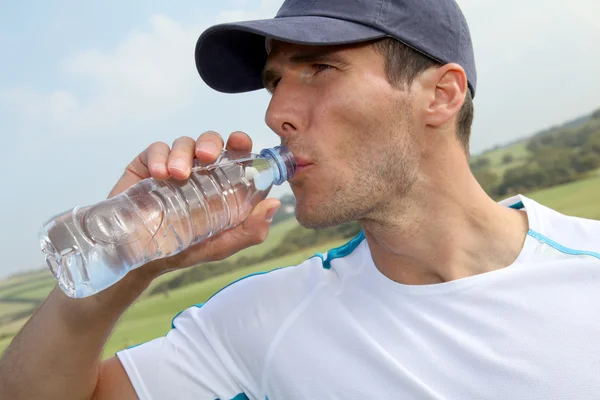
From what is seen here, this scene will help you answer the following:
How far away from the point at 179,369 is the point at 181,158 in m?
0.54

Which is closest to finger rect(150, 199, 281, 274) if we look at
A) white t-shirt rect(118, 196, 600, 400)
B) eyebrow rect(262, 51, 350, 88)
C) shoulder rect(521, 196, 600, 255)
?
white t-shirt rect(118, 196, 600, 400)

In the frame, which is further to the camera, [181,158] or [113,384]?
[113,384]

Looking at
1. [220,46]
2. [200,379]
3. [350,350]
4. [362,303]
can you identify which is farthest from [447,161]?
[200,379]

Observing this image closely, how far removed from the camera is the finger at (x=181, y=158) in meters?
1.03

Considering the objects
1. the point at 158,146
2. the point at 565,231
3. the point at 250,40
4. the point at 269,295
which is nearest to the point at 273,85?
the point at 250,40

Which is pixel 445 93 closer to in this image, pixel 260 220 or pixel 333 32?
pixel 333 32

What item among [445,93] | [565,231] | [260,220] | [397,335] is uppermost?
[445,93]

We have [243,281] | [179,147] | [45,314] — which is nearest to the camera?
[179,147]

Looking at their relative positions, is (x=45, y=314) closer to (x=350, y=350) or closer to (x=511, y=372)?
(x=350, y=350)

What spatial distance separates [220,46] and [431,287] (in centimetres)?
76

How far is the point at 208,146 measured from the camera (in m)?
1.08

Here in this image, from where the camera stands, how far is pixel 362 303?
128 centimetres

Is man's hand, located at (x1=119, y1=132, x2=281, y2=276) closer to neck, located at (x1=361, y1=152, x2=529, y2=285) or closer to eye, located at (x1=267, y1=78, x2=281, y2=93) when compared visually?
eye, located at (x1=267, y1=78, x2=281, y2=93)

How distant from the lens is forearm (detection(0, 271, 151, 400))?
3.77 ft
